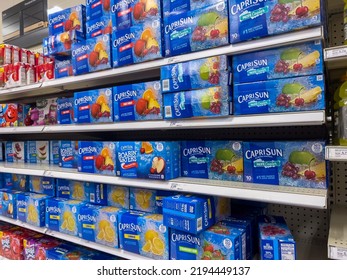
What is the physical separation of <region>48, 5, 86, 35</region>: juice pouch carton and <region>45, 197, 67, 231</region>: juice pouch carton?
3.97 feet

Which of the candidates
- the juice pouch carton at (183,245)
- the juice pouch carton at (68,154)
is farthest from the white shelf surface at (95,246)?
the juice pouch carton at (68,154)

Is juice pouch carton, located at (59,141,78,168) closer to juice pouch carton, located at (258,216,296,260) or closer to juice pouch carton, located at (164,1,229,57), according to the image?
juice pouch carton, located at (164,1,229,57)

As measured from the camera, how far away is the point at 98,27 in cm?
171

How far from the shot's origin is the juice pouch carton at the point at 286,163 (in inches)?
44.1

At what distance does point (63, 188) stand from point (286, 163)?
161 centimetres

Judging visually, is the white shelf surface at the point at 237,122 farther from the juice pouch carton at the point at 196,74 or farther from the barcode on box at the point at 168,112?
the juice pouch carton at the point at 196,74

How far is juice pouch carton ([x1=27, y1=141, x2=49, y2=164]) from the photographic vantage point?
2.26 meters

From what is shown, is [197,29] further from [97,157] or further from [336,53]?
[97,157]

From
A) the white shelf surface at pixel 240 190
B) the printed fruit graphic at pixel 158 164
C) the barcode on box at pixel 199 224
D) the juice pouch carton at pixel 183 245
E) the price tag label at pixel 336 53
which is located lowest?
the juice pouch carton at pixel 183 245

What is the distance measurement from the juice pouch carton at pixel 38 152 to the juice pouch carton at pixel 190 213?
141cm

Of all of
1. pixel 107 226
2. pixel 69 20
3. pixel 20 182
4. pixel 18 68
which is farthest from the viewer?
pixel 20 182

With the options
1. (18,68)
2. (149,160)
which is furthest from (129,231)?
(18,68)

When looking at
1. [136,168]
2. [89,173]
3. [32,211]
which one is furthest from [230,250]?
[32,211]
